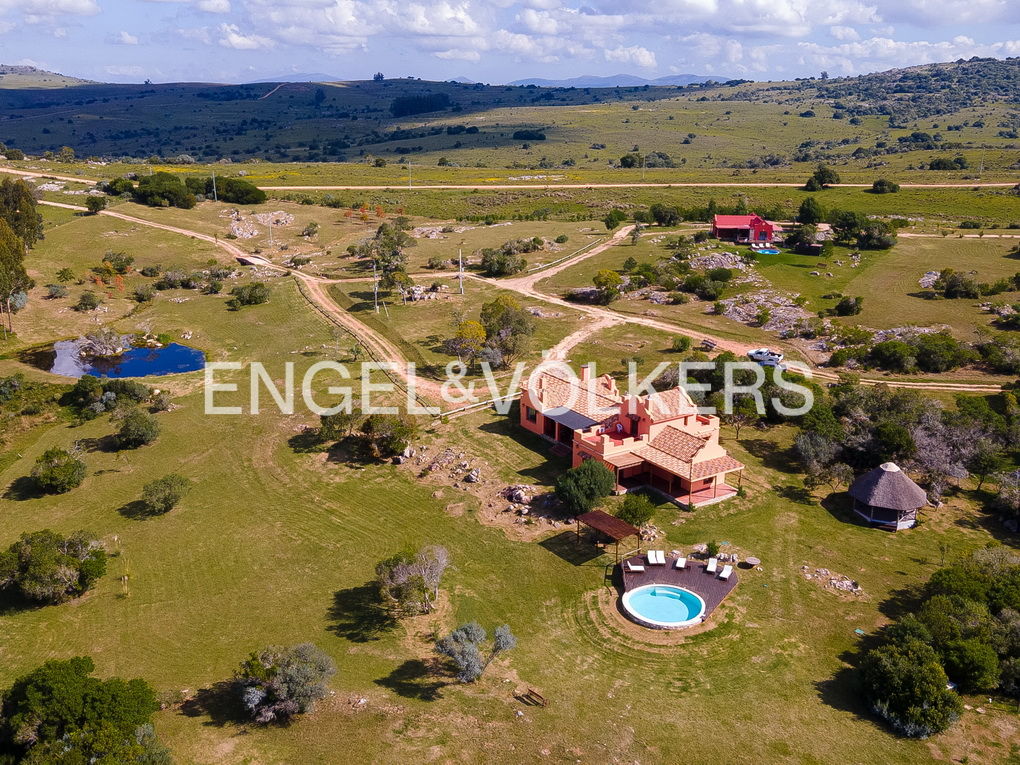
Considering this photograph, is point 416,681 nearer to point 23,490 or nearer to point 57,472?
point 57,472

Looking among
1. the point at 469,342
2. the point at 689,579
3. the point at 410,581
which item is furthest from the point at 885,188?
the point at 410,581

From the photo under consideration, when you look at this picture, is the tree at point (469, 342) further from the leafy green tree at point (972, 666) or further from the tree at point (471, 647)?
the leafy green tree at point (972, 666)

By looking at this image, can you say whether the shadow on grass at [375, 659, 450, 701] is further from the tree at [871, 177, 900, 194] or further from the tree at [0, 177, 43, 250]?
the tree at [871, 177, 900, 194]

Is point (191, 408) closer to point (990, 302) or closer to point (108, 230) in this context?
point (108, 230)

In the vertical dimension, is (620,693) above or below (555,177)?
below

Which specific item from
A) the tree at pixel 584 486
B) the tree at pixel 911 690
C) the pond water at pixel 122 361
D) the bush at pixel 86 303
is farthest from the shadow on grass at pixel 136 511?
the bush at pixel 86 303

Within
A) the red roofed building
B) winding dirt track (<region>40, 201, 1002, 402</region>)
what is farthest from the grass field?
the red roofed building

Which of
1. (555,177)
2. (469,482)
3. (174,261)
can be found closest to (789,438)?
(469,482)
